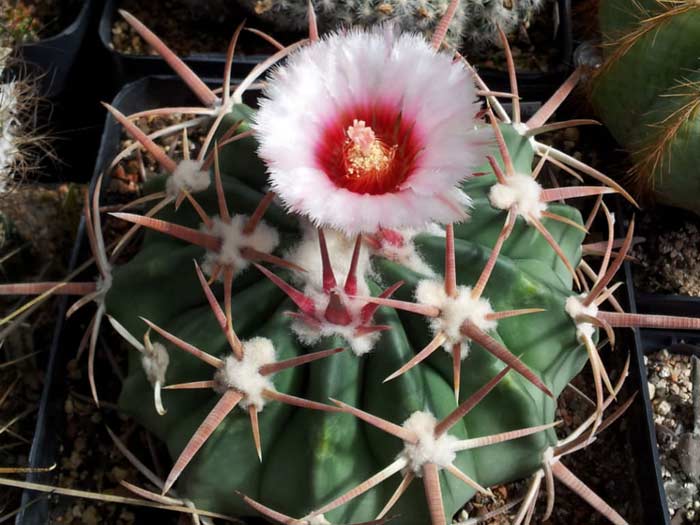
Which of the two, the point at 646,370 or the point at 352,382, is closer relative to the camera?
the point at 352,382

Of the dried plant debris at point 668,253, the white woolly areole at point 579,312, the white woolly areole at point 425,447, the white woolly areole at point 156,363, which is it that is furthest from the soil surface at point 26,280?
the dried plant debris at point 668,253

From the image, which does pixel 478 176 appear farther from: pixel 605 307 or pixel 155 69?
pixel 155 69

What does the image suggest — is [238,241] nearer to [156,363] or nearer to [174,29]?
[156,363]

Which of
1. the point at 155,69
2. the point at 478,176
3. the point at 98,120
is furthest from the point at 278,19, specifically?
the point at 478,176

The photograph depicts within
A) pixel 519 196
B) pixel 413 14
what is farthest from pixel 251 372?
pixel 413 14

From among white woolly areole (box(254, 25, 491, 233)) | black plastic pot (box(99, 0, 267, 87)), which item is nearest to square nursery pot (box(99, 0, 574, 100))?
black plastic pot (box(99, 0, 267, 87))

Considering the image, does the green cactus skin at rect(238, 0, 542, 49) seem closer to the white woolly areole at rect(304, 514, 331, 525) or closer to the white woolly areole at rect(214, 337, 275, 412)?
the white woolly areole at rect(214, 337, 275, 412)

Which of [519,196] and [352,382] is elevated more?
[519,196]
